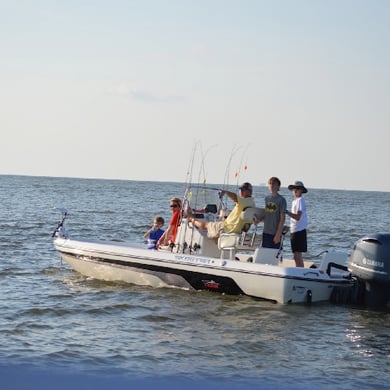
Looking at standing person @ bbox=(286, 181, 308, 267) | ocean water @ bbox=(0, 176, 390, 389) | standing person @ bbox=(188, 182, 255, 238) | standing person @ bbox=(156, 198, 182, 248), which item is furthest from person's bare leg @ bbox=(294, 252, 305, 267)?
standing person @ bbox=(156, 198, 182, 248)

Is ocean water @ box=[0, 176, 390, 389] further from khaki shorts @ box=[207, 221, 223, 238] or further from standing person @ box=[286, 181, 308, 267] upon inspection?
standing person @ box=[286, 181, 308, 267]

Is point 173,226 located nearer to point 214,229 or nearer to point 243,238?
point 214,229

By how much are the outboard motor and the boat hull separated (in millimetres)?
421

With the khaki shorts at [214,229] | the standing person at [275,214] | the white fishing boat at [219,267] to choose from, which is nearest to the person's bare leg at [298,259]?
the white fishing boat at [219,267]

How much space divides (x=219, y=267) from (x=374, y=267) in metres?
2.28

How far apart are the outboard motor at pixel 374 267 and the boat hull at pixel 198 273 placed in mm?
421

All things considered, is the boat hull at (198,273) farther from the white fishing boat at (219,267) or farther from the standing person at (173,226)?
the standing person at (173,226)

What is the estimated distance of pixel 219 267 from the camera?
38.4 feet

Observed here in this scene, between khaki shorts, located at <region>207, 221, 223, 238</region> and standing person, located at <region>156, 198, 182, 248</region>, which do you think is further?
standing person, located at <region>156, 198, 182, 248</region>

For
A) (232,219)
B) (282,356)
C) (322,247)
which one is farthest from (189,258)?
(322,247)

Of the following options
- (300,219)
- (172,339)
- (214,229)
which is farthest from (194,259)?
(172,339)

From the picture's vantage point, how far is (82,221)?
99.8 ft

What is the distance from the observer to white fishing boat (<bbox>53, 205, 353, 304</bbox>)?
37.0 ft

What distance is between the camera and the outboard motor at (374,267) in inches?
417
